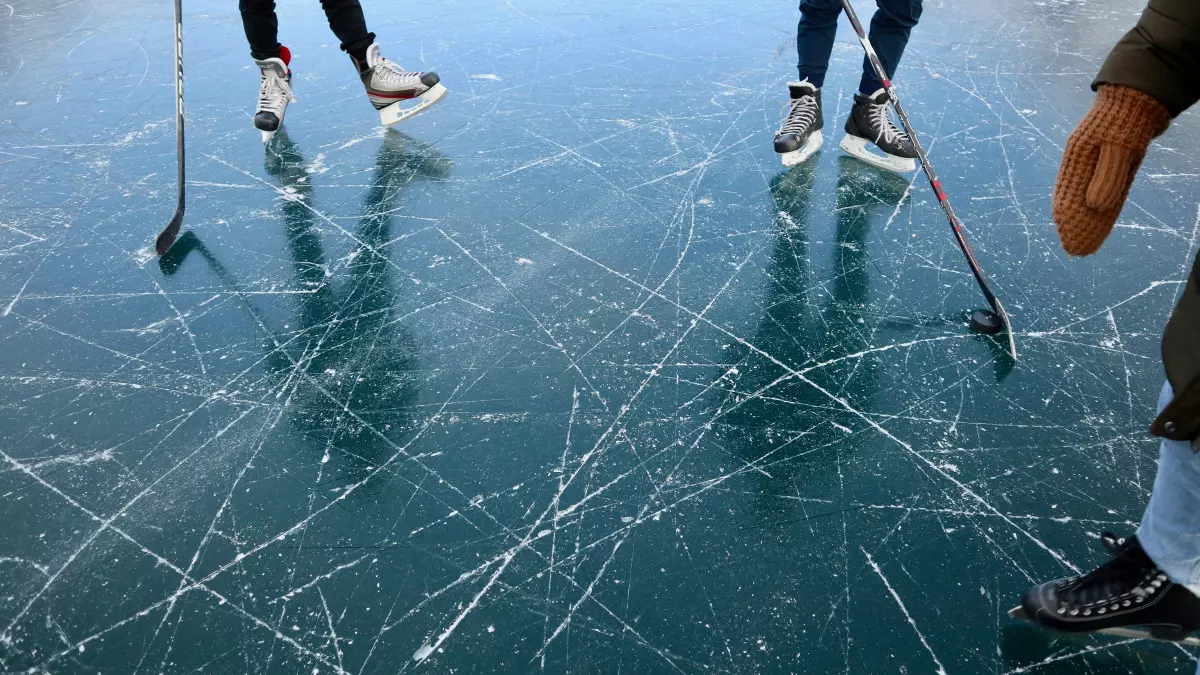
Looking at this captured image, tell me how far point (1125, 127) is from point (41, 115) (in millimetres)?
3483

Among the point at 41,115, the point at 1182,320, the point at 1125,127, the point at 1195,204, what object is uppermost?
the point at 1125,127

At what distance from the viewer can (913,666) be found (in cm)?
117

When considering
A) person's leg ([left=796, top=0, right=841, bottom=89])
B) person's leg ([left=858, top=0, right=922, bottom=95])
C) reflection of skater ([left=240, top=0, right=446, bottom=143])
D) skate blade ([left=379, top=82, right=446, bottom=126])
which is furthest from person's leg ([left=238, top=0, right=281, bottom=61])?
person's leg ([left=858, top=0, right=922, bottom=95])

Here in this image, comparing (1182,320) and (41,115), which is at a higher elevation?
(1182,320)

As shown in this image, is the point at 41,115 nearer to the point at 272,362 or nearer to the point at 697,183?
the point at 272,362

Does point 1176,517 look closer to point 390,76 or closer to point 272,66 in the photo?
point 390,76

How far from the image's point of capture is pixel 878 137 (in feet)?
8.48

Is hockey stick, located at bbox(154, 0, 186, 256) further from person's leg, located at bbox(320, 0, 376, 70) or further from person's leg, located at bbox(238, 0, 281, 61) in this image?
person's leg, located at bbox(320, 0, 376, 70)

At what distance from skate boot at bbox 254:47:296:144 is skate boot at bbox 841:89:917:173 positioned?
1.96 m

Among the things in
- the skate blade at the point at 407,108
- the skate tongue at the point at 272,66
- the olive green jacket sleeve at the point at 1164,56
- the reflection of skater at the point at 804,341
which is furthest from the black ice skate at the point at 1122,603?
the skate tongue at the point at 272,66

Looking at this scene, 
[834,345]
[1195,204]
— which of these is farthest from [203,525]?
[1195,204]

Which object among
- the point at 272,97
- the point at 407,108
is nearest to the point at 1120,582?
the point at 407,108

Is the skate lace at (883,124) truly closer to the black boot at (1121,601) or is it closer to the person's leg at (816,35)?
the person's leg at (816,35)

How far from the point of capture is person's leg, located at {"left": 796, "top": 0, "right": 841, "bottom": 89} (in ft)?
8.21
